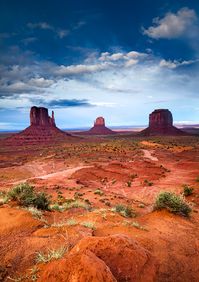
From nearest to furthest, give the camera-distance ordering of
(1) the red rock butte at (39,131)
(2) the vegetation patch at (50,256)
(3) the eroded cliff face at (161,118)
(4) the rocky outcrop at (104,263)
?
1. (4) the rocky outcrop at (104,263)
2. (2) the vegetation patch at (50,256)
3. (1) the red rock butte at (39,131)
4. (3) the eroded cliff face at (161,118)

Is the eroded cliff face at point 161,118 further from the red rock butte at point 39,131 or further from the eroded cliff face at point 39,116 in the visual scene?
the eroded cliff face at point 39,116

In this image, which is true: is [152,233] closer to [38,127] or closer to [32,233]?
[32,233]

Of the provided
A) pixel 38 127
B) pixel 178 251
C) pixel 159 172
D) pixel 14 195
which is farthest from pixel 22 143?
pixel 178 251

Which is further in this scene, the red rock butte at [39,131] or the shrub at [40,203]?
the red rock butte at [39,131]

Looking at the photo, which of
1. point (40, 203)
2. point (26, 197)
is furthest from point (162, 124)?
point (26, 197)

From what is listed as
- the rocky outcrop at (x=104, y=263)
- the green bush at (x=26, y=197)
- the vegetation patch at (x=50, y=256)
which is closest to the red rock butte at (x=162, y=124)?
the green bush at (x=26, y=197)

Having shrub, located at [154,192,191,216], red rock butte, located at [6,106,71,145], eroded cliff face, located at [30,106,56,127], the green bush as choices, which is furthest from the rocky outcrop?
eroded cliff face, located at [30,106,56,127]

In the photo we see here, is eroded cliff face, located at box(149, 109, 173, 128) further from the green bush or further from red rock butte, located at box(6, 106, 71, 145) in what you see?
the green bush
